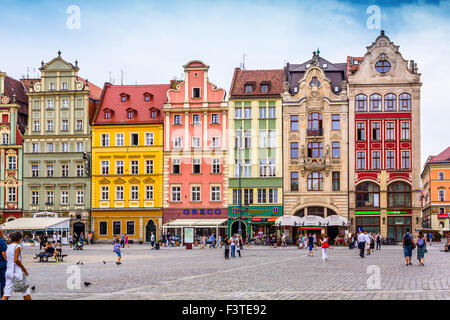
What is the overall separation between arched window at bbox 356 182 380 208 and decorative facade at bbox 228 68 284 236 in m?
7.97

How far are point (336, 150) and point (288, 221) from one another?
→ 10.6 meters

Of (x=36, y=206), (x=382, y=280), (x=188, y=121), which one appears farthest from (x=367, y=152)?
(x=382, y=280)

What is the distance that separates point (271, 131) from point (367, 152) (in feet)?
33.2

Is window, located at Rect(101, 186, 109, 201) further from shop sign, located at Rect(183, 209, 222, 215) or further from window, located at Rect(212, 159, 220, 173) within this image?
window, located at Rect(212, 159, 220, 173)

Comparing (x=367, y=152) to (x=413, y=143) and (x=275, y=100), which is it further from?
(x=275, y=100)

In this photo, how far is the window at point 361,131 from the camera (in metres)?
70.2

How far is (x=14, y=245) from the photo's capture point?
581 inches

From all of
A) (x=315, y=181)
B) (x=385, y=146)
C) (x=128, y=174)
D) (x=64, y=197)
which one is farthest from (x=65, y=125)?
(x=385, y=146)

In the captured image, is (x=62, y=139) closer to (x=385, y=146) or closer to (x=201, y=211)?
(x=201, y=211)

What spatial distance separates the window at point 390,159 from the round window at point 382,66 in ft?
27.7

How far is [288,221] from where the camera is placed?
65.1 meters

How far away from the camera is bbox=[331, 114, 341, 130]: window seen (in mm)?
70938

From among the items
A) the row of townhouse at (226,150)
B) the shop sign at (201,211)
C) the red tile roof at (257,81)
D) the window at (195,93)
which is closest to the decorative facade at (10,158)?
the row of townhouse at (226,150)

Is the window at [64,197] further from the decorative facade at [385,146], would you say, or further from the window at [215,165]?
the decorative facade at [385,146]
